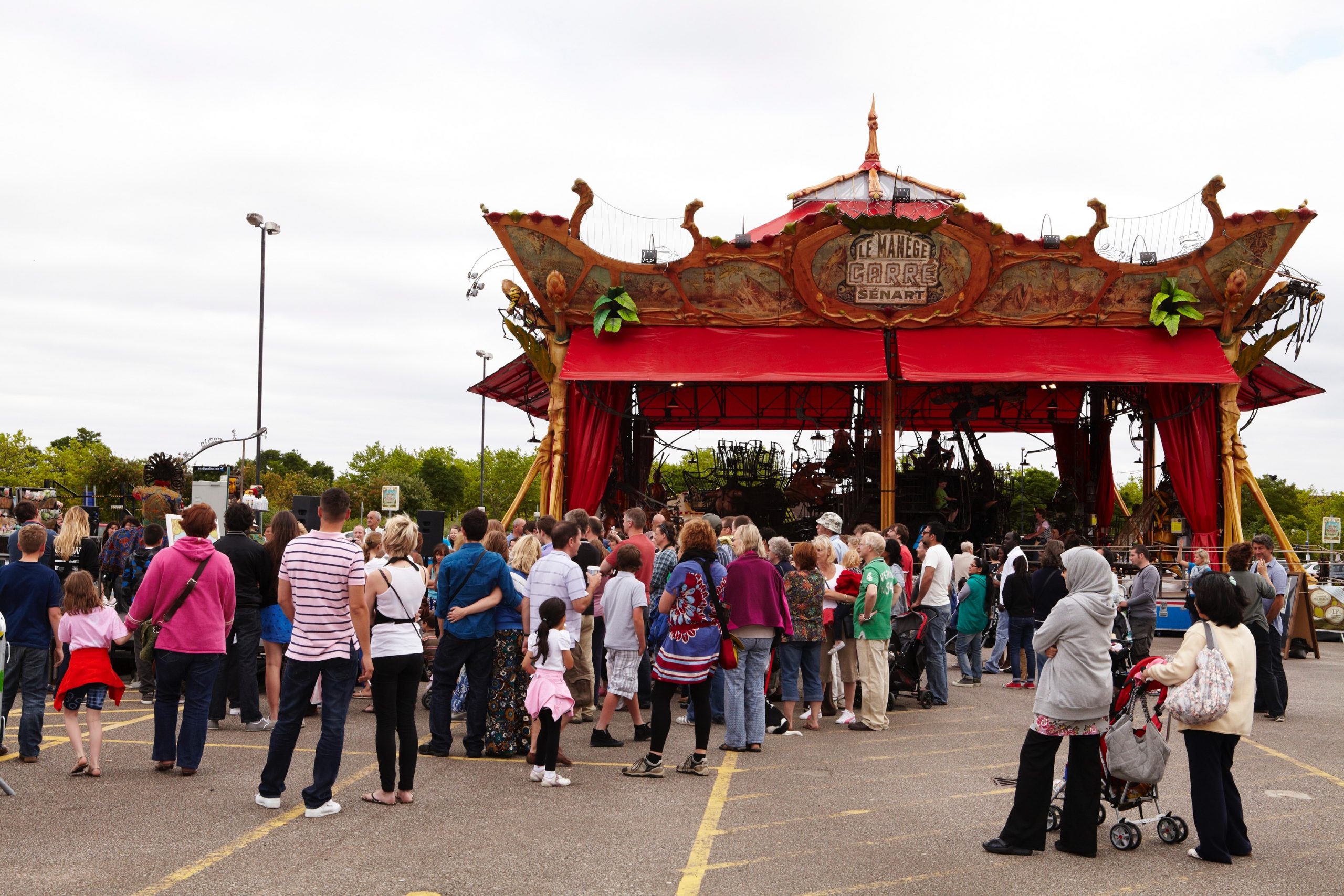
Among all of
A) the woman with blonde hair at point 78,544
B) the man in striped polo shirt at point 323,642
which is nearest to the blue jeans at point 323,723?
the man in striped polo shirt at point 323,642

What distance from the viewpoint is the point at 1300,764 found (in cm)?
792

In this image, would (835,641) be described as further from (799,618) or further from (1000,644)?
(1000,644)

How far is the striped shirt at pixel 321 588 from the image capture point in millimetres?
6070

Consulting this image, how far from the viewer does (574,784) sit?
22.8 feet

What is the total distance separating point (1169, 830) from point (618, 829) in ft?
9.28

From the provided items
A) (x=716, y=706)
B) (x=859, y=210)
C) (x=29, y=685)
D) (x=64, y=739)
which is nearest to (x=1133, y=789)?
(x=716, y=706)

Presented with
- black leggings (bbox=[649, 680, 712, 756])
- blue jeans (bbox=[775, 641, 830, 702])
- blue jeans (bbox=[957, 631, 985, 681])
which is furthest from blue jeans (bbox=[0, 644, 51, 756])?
blue jeans (bbox=[957, 631, 985, 681])

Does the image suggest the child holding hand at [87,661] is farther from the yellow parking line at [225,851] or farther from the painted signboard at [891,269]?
the painted signboard at [891,269]

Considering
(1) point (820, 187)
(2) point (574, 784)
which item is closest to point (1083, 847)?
(2) point (574, 784)

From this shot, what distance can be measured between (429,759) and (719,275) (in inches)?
480

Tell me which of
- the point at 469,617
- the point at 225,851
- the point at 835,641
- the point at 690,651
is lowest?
the point at 225,851

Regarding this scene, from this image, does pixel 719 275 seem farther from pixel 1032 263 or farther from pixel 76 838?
pixel 76 838

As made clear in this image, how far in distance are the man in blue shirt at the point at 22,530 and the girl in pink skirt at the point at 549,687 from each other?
3.42m

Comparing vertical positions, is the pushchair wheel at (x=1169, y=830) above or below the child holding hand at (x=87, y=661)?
below
